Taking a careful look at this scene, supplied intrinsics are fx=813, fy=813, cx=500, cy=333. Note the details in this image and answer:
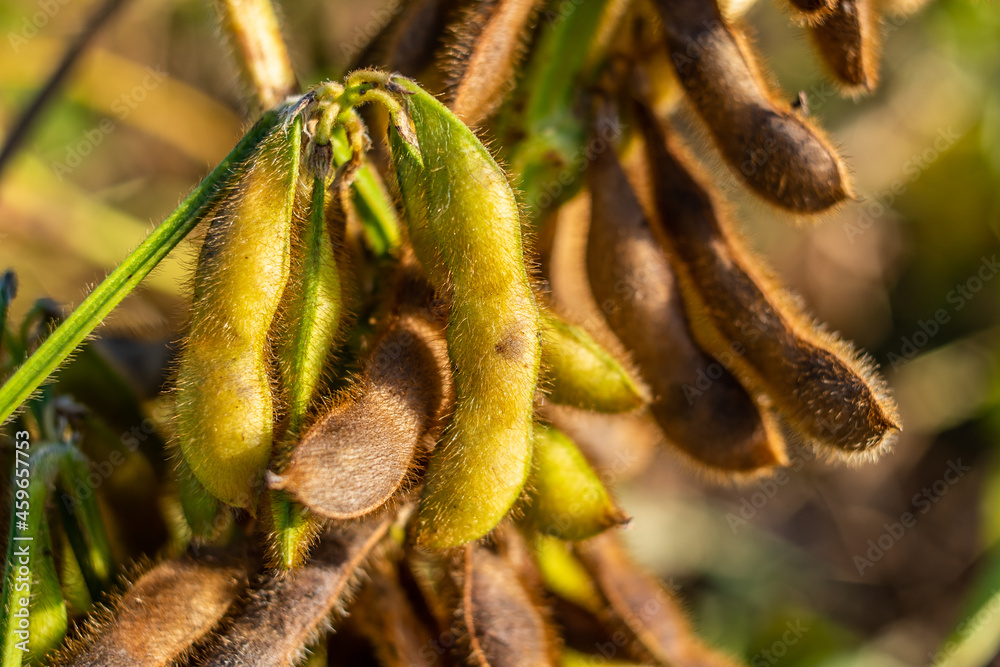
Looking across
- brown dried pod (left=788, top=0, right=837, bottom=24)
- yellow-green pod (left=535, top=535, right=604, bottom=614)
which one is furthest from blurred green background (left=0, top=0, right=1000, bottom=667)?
brown dried pod (left=788, top=0, right=837, bottom=24)

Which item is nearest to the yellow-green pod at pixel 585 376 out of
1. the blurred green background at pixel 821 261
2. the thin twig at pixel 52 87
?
the thin twig at pixel 52 87

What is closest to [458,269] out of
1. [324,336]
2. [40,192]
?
[324,336]

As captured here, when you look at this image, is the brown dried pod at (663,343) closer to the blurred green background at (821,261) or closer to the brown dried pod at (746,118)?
the brown dried pod at (746,118)

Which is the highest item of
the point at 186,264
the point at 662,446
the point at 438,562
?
the point at 186,264

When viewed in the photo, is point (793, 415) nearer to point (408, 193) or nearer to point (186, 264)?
point (408, 193)

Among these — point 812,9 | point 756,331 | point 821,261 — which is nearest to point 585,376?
point 756,331
